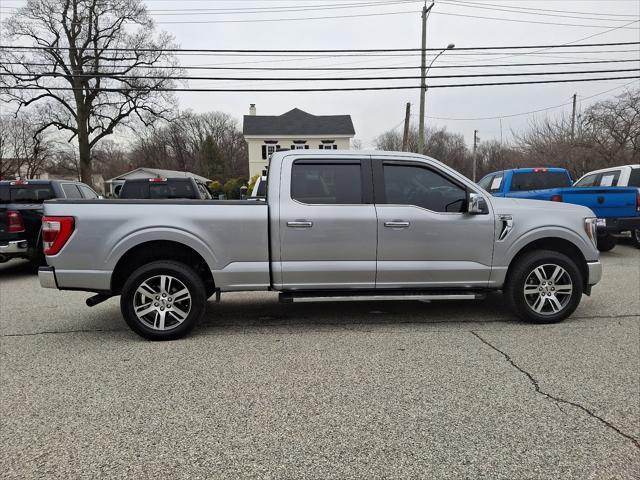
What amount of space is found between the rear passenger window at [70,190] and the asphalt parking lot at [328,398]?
525 cm

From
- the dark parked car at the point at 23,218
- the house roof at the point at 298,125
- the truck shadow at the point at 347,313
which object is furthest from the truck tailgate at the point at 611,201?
the house roof at the point at 298,125

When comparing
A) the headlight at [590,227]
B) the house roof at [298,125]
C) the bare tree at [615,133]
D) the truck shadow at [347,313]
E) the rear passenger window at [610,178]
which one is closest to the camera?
the headlight at [590,227]

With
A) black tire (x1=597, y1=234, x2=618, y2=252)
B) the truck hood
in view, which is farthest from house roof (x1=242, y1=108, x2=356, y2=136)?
the truck hood

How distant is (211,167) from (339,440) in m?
65.7

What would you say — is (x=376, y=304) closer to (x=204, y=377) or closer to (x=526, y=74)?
(x=204, y=377)

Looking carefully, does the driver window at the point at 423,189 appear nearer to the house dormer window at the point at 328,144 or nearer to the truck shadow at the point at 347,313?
the truck shadow at the point at 347,313

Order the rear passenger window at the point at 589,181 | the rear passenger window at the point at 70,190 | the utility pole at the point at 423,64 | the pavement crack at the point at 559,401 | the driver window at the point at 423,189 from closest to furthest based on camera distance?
1. the pavement crack at the point at 559,401
2. the driver window at the point at 423,189
3. the rear passenger window at the point at 70,190
4. the rear passenger window at the point at 589,181
5. the utility pole at the point at 423,64

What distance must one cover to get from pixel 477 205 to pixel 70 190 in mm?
9367

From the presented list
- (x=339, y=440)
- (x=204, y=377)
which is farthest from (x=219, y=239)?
(x=339, y=440)

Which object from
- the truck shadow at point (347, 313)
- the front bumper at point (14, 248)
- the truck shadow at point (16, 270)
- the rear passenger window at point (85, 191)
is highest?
the rear passenger window at point (85, 191)

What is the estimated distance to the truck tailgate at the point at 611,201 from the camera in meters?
9.23

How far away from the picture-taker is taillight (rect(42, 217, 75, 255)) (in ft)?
14.4

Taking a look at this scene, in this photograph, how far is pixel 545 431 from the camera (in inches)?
111

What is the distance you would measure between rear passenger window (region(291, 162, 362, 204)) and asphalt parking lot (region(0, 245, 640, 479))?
1458 mm
